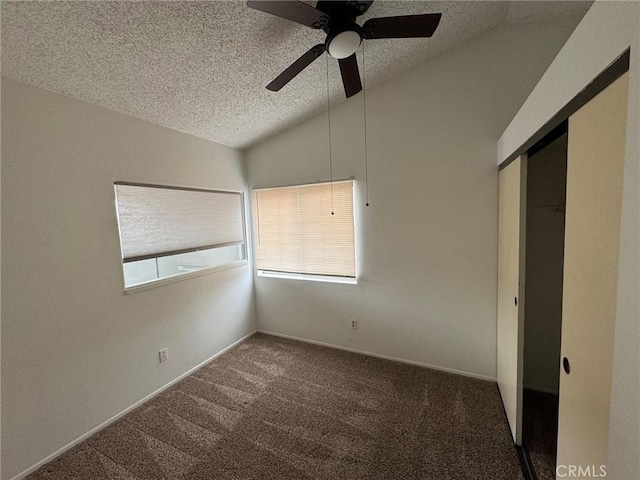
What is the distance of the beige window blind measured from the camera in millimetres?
2994

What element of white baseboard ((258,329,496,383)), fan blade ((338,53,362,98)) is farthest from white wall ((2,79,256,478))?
fan blade ((338,53,362,98))

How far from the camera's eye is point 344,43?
143 centimetres

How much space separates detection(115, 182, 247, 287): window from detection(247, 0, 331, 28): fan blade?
1785 mm

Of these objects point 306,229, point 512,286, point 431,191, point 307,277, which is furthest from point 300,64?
point 307,277

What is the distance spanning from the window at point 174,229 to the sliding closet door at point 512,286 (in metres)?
2.83

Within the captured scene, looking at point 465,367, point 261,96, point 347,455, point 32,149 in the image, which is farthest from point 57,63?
point 465,367

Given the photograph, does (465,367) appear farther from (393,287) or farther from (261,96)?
(261,96)

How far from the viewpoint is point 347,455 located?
175 cm

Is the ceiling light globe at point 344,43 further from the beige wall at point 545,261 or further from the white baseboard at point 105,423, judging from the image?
the white baseboard at point 105,423

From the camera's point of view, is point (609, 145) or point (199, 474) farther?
point (199, 474)

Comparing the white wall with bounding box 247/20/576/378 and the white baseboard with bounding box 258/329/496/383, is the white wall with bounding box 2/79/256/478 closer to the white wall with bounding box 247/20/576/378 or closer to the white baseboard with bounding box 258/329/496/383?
the white baseboard with bounding box 258/329/496/383

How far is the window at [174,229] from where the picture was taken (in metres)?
2.27

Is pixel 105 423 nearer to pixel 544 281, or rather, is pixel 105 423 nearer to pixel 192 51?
pixel 192 51

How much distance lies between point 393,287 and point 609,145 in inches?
85.3
